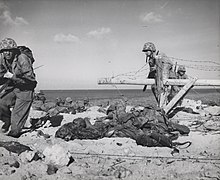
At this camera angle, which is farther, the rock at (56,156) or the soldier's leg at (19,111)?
the soldier's leg at (19,111)

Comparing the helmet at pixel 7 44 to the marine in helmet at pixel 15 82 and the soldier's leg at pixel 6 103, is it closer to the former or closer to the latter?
the marine in helmet at pixel 15 82

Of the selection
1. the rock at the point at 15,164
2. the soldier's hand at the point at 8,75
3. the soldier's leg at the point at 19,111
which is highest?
the soldier's hand at the point at 8,75

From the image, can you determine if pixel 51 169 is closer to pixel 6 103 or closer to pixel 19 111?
pixel 19 111

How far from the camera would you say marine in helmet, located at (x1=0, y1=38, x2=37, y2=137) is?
213 inches

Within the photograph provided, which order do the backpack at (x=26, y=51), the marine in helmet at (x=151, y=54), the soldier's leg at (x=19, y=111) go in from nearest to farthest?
the soldier's leg at (x=19, y=111)
the backpack at (x=26, y=51)
the marine in helmet at (x=151, y=54)

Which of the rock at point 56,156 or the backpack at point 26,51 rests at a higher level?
the backpack at point 26,51

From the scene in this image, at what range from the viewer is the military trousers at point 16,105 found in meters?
5.62

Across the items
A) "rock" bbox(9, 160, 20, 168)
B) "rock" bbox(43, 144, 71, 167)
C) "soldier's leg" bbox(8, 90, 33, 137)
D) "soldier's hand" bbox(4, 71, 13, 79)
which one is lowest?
"rock" bbox(9, 160, 20, 168)

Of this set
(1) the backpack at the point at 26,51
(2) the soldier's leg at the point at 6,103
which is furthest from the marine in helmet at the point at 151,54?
(2) the soldier's leg at the point at 6,103

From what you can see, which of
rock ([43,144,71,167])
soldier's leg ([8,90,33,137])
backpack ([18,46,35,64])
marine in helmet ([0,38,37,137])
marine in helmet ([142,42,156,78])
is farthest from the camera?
marine in helmet ([142,42,156,78])

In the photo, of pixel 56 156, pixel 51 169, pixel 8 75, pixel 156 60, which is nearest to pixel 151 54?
pixel 156 60

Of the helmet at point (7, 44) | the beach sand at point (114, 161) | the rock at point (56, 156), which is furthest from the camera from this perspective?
the helmet at point (7, 44)

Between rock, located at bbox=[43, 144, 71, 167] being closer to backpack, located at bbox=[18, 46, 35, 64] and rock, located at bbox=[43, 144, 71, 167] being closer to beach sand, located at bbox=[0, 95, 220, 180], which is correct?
beach sand, located at bbox=[0, 95, 220, 180]

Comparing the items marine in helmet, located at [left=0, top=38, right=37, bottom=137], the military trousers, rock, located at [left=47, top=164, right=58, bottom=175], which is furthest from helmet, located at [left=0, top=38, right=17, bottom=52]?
rock, located at [left=47, top=164, right=58, bottom=175]
